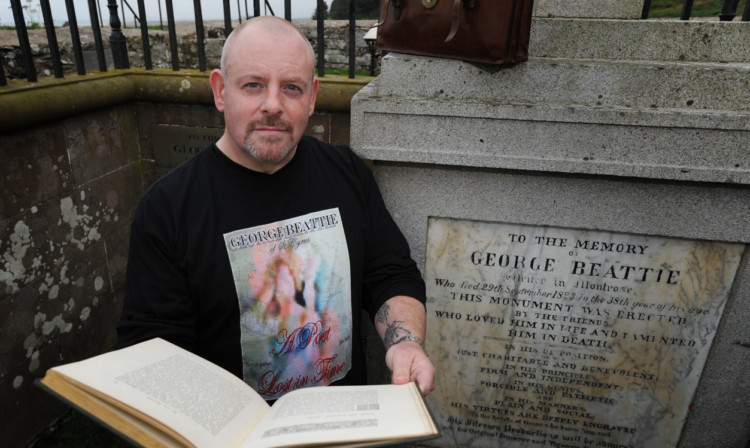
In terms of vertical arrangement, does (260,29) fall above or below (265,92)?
above

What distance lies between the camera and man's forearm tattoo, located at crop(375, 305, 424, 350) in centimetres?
179

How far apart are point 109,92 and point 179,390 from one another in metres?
2.33

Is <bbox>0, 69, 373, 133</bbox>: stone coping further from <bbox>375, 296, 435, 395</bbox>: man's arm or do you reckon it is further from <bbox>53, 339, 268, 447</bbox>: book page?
<bbox>53, 339, 268, 447</bbox>: book page

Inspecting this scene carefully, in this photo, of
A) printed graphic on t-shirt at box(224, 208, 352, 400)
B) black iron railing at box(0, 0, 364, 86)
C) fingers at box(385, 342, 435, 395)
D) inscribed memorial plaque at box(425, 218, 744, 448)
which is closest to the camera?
fingers at box(385, 342, 435, 395)

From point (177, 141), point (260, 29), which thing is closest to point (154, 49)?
point (177, 141)

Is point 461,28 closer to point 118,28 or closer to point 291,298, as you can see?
point 291,298

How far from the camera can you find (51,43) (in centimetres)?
261

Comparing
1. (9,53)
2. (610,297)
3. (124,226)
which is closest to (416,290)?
(610,297)

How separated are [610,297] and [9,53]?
392 centimetres

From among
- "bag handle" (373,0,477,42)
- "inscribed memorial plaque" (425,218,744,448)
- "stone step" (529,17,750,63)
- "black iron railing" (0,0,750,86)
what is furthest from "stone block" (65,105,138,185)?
"stone step" (529,17,750,63)

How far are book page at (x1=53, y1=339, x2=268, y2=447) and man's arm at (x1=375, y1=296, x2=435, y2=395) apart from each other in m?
0.51

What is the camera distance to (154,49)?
5.89 m

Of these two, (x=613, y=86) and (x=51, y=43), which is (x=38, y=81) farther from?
(x=613, y=86)

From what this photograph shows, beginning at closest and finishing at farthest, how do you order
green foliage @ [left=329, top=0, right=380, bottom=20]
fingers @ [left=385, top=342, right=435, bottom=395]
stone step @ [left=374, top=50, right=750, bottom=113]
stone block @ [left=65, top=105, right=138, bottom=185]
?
fingers @ [left=385, top=342, right=435, bottom=395] → stone step @ [left=374, top=50, right=750, bottom=113] → stone block @ [left=65, top=105, right=138, bottom=185] → green foliage @ [left=329, top=0, right=380, bottom=20]
